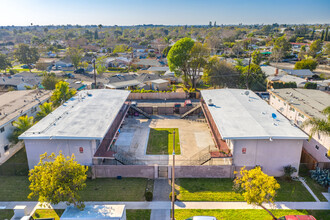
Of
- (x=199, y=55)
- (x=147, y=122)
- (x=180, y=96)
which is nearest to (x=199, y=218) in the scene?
(x=147, y=122)

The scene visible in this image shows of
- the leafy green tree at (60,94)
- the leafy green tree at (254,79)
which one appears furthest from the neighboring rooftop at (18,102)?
the leafy green tree at (254,79)

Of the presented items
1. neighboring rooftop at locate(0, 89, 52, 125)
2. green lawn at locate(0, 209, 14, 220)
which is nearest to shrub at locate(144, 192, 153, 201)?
green lawn at locate(0, 209, 14, 220)

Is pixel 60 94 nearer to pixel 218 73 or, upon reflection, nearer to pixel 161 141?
pixel 161 141

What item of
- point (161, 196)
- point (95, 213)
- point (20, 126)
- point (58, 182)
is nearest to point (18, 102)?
point (20, 126)

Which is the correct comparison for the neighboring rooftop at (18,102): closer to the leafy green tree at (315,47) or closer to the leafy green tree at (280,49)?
the leafy green tree at (280,49)

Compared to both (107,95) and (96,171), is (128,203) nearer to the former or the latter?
(96,171)
